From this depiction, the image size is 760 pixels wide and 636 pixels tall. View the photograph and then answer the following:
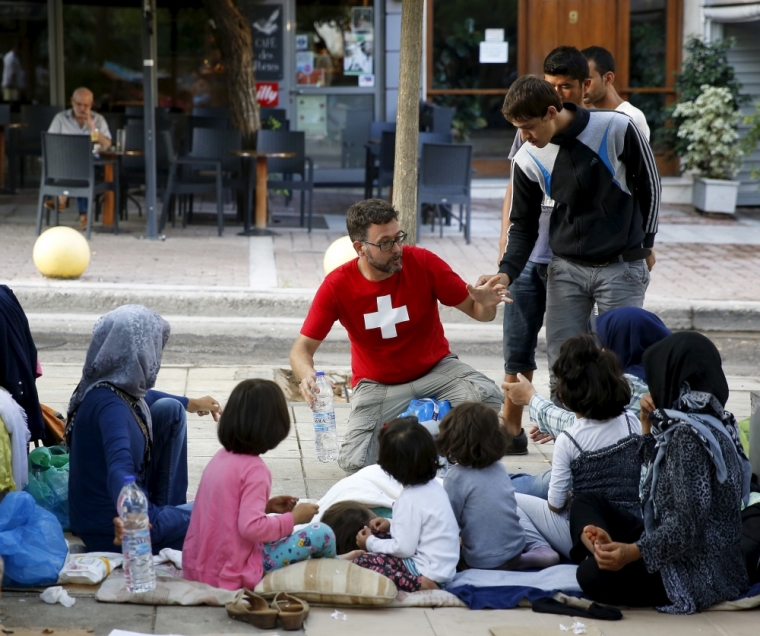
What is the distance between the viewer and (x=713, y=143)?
14883 mm

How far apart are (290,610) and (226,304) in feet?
19.9

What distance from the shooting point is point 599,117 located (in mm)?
5254

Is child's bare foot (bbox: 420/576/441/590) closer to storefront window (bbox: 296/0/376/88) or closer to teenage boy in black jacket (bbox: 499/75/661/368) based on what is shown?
teenage boy in black jacket (bbox: 499/75/661/368)

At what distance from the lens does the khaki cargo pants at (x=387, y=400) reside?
5.48 m

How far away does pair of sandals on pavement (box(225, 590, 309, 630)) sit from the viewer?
3740 millimetres

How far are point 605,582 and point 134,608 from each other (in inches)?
65.9

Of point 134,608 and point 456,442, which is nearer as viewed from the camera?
point 134,608

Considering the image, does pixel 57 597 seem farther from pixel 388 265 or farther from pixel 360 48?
pixel 360 48

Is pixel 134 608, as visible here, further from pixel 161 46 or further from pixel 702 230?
pixel 161 46

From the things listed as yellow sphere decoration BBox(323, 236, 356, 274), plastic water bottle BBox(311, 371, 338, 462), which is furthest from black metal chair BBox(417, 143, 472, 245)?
plastic water bottle BBox(311, 371, 338, 462)

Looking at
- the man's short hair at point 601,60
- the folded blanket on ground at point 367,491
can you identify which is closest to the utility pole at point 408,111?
the man's short hair at point 601,60

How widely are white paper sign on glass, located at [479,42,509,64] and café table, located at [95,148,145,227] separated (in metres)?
6.06

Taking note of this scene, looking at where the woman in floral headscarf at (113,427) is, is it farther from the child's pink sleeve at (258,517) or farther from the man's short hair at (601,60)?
the man's short hair at (601,60)

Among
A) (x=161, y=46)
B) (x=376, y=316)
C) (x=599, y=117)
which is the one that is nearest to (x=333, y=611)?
(x=376, y=316)
